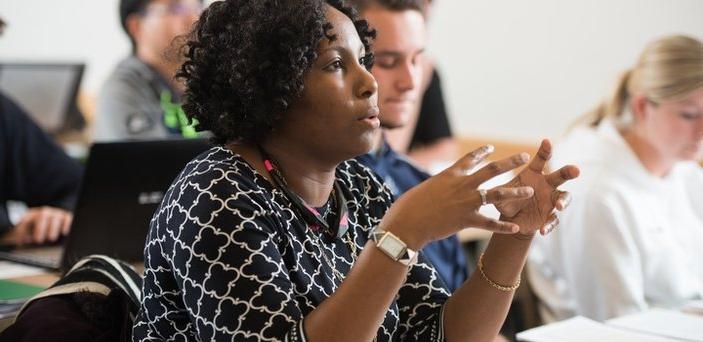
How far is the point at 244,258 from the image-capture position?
1.15 metres

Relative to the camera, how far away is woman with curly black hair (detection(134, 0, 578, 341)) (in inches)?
44.3

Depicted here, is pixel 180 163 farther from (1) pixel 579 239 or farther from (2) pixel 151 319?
(1) pixel 579 239

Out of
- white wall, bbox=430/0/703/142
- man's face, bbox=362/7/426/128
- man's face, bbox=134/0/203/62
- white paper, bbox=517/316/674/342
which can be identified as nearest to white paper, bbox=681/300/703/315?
white paper, bbox=517/316/674/342

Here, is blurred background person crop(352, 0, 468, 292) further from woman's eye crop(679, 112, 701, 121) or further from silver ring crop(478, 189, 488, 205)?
silver ring crop(478, 189, 488, 205)

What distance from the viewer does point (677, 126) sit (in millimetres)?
2459

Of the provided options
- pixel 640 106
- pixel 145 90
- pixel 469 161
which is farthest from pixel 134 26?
pixel 469 161

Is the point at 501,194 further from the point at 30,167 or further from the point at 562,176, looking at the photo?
the point at 30,167

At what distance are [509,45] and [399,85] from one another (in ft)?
8.01

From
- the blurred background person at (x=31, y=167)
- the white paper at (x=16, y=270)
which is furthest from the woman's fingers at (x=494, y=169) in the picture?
the blurred background person at (x=31, y=167)

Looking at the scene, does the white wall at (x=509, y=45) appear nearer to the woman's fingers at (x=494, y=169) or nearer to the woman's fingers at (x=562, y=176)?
the woman's fingers at (x=562, y=176)

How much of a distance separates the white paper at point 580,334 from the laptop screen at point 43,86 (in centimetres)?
238

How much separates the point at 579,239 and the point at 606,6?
67.7 inches

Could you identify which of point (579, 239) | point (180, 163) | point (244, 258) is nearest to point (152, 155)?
point (180, 163)

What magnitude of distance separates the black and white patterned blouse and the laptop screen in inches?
94.5
